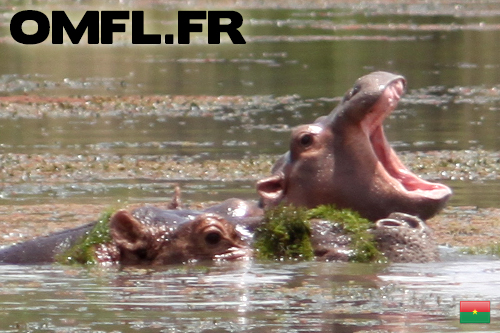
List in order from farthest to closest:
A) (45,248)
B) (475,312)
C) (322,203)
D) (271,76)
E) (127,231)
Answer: (271,76), (322,203), (45,248), (127,231), (475,312)

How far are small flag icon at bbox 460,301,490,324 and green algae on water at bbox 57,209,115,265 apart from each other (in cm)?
203

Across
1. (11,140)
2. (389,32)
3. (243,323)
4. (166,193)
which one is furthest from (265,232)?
(389,32)

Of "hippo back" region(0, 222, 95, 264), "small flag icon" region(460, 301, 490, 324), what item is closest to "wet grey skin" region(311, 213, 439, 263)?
"small flag icon" region(460, 301, 490, 324)

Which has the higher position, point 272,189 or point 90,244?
point 272,189

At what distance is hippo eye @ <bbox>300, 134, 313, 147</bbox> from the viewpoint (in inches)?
302

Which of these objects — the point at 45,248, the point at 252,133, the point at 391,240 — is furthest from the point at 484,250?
the point at 252,133

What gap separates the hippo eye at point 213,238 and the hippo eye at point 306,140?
0.88 meters

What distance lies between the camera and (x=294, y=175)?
25.5 ft

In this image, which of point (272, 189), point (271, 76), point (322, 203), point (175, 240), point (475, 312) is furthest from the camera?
point (271, 76)

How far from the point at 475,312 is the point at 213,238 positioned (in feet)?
5.63

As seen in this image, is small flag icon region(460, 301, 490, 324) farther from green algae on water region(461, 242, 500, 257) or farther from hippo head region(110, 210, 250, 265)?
green algae on water region(461, 242, 500, 257)

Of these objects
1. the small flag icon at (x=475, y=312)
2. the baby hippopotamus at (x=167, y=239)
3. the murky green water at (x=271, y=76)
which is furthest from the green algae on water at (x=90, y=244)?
the murky green water at (x=271, y=76)

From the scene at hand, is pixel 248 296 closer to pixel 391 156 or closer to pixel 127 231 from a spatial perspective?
pixel 127 231

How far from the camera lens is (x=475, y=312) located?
5961 mm
